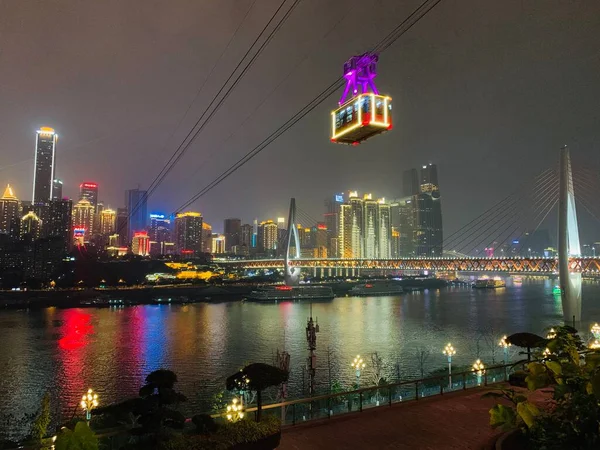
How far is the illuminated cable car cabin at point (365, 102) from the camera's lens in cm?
916

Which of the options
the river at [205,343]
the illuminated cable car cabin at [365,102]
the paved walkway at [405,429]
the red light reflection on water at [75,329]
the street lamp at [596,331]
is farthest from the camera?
the red light reflection on water at [75,329]

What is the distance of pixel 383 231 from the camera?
5541 inches

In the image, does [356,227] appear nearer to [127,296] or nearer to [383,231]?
[383,231]

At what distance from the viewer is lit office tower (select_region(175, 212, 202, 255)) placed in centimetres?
16273

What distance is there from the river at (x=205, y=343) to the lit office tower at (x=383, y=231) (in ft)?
288

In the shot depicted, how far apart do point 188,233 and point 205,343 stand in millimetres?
138746

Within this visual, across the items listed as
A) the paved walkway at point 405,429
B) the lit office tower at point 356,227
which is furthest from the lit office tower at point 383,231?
the paved walkway at point 405,429

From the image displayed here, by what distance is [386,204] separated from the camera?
146 metres

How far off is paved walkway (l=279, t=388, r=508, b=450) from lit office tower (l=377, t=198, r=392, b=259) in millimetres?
132471

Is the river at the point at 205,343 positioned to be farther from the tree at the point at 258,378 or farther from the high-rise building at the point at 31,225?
the high-rise building at the point at 31,225

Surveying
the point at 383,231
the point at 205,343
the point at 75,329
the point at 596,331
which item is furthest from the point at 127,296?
the point at 383,231

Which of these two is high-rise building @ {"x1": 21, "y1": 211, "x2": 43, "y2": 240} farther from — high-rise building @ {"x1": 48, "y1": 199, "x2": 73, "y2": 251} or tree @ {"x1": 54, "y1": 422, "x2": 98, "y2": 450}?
tree @ {"x1": 54, "y1": 422, "x2": 98, "y2": 450}

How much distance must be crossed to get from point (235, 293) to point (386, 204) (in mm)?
85840

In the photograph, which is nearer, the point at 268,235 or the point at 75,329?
the point at 75,329
